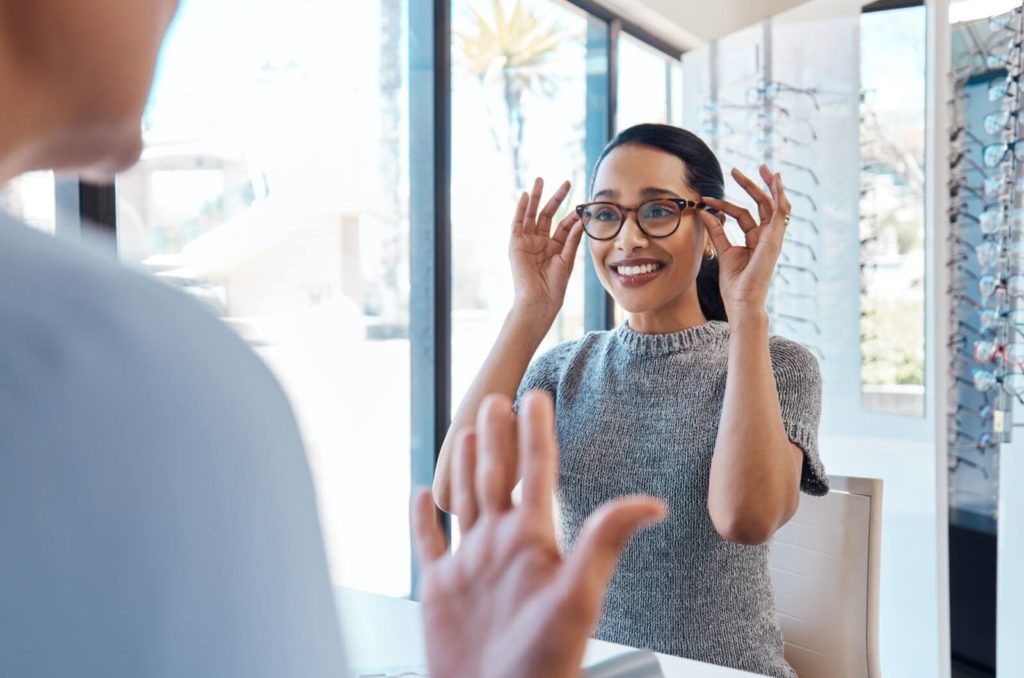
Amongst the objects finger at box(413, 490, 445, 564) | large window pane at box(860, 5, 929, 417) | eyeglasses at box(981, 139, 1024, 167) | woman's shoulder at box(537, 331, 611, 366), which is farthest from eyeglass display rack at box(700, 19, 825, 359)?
finger at box(413, 490, 445, 564)

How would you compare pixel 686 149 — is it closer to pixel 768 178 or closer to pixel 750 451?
pixel 768 178

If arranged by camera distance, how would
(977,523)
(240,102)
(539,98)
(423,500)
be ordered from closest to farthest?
(423,500) < (240,102) < (977,523) < (539,98)

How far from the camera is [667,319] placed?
5.51 ft

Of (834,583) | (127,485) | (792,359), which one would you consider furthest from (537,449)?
(834,583)

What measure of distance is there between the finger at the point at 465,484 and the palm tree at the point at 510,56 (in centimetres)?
296

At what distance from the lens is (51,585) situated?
192 millimetres

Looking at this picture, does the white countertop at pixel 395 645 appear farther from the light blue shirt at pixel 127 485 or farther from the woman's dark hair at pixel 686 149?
the light blue shirt at pixel 127 485

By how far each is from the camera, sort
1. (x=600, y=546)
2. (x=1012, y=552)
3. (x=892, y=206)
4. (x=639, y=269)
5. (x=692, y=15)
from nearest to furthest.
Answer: (x=600, y=546) < (x=639, y=269) < (x=1012, y=552) < (x=892, y=206) < (x=692, y=15)

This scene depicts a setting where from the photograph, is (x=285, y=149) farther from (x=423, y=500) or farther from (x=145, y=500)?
(x=145, y=500)

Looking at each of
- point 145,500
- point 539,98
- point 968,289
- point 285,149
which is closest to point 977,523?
point 968,289

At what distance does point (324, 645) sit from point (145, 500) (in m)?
0.06

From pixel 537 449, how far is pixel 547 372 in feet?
4.68

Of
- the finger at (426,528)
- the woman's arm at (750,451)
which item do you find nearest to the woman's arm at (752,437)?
the woman's arm at (750,451)

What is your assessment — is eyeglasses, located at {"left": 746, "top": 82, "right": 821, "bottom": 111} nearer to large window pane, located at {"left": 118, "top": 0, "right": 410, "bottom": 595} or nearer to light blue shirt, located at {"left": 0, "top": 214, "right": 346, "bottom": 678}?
large window pane, located at {"left": 118, "top": 0, "right": 410, "bottom": 595}
